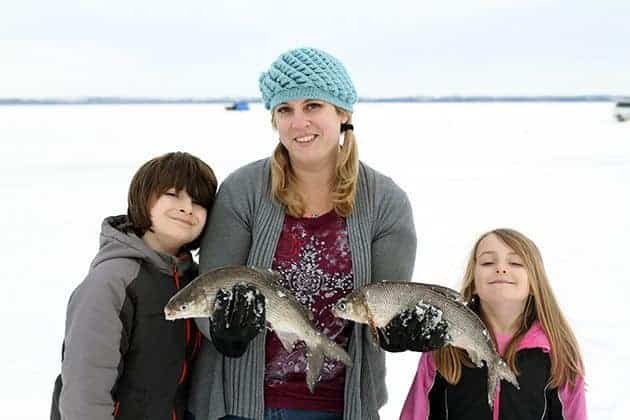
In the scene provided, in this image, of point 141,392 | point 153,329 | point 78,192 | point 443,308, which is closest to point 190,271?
point 153,329

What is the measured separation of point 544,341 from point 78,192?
36.5 feet

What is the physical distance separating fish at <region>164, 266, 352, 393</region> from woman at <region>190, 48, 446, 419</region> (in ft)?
0.38

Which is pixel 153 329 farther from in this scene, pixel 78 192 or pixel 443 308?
pixel 78 192

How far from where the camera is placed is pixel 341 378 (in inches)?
106

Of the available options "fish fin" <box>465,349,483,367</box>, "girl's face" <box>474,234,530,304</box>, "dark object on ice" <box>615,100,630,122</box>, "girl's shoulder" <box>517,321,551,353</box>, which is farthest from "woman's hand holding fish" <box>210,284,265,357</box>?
"dark object on ice" <box>615,100,630,122</box>

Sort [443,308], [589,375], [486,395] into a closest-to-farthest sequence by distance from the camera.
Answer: [443,308], [486,395], [589,375]

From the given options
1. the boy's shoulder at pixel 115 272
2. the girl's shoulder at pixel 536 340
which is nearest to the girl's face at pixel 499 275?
the girl's shoulder at pixel 536 340

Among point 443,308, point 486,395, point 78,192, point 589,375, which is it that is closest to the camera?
point 443,308

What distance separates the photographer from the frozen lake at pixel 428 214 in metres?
5.17

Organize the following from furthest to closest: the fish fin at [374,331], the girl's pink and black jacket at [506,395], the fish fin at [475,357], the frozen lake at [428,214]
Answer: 1. the frozen lake at [428,214]
2. the girl's pink and black jacket at [506,395]
3. the fish fin at [475,357]
4. the fish fin at [374,331]

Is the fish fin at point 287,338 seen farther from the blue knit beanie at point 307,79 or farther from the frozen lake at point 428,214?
the frozen lake at point 428,214

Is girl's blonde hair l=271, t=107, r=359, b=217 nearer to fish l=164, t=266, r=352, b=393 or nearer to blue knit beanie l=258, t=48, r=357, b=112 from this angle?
blue knit beanie l=258, t=48, r=357, b=112

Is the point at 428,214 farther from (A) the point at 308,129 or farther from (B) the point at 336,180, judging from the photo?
(A) the point at 308,129

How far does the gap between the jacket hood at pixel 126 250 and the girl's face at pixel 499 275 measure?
1522mm
